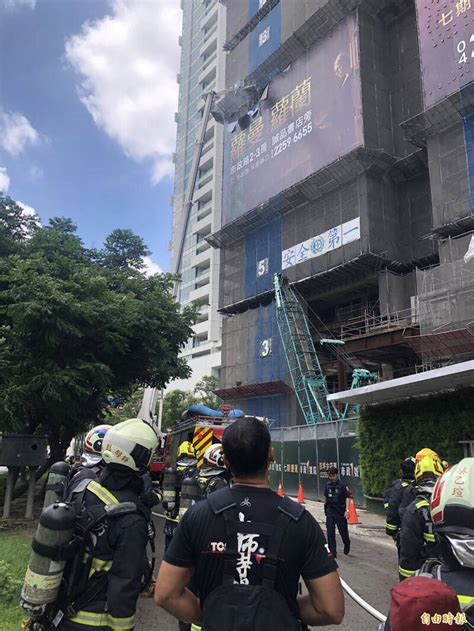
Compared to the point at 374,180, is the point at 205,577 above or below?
below

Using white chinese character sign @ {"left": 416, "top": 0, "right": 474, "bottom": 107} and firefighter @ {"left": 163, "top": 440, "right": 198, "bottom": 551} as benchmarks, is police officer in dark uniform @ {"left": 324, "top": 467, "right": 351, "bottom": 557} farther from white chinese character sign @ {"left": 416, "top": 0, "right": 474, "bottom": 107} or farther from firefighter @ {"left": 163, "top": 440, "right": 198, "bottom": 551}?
white chinese character sign @ {"left": 416, "top": 0, "right": 474, "bottom": 107}

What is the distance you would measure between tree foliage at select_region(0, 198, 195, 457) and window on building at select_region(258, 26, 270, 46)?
3765 cm

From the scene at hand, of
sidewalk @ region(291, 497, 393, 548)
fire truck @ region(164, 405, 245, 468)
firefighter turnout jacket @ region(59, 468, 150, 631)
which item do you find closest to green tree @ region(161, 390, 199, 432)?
fire truck @ region(164, 405, 245, 468)

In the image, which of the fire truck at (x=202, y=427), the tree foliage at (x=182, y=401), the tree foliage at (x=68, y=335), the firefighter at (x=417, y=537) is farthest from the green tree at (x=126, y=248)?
the tree foliage at (x=182, y=401)

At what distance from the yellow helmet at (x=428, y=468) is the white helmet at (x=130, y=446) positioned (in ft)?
10.5

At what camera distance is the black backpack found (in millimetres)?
2010

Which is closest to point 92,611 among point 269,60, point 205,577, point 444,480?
point 205,577

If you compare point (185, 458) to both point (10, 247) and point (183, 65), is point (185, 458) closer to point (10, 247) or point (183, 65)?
point (10, 247)

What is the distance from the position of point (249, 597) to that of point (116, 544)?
3.76ft

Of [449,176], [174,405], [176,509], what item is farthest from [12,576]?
[174,405]

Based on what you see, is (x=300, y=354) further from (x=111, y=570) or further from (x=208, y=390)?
(x=111, y=570)

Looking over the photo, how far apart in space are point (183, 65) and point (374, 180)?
278 ft

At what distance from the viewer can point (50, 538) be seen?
277cm

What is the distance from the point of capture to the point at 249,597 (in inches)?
80.1
